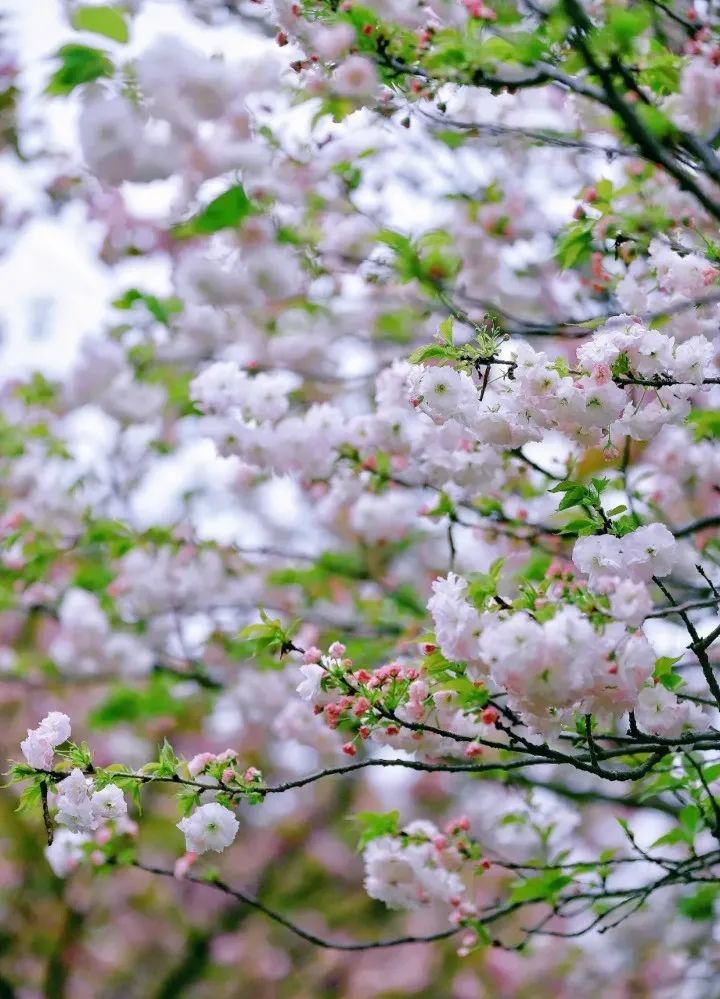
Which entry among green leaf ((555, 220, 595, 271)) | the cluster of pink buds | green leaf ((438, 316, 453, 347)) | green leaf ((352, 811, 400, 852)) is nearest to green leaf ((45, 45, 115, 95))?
green leaf ((438, 316, 453, 347))

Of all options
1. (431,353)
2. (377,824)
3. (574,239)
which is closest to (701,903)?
(377,824)

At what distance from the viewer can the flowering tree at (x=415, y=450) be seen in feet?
6.93

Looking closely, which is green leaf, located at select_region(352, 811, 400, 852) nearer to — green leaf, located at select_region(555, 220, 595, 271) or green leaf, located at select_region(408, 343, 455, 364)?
green leaf, located at select_region(408, 343, 455, 364)

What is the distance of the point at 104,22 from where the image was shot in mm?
2256

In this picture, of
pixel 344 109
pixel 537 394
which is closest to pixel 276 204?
pixel 344 109

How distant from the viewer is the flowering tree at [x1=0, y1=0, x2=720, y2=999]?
6.93 feet

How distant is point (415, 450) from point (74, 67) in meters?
1.51

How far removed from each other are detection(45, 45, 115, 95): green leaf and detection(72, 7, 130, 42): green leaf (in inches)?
2.0

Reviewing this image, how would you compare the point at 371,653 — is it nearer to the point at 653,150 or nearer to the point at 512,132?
the point at 512,132

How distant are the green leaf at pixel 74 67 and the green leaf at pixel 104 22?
0.17 ft

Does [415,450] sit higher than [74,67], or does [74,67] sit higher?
[74,67]

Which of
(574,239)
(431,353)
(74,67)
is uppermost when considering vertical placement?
(74,67)

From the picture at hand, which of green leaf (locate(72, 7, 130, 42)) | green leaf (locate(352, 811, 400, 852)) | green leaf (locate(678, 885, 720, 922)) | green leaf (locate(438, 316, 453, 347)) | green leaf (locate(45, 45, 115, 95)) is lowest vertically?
green leaf (locate(678, 885, 720, 922))

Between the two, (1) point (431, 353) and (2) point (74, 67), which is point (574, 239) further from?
(2) point (74, 67)
